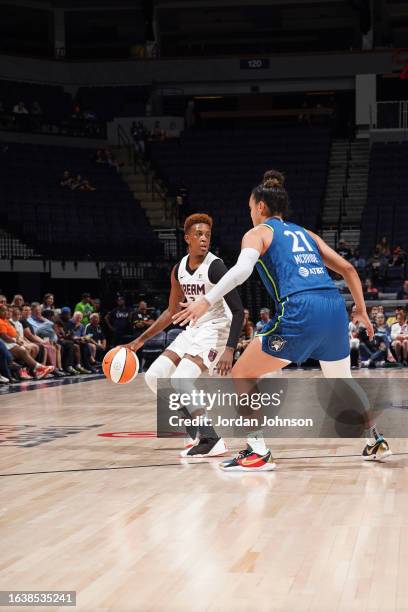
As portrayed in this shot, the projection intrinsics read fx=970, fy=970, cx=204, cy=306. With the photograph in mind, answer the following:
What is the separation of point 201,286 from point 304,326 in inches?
53.1

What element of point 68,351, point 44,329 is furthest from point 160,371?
point 68,351

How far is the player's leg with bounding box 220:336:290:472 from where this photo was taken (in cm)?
574

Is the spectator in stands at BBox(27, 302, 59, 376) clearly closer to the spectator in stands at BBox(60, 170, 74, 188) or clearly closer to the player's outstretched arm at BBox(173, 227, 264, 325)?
the player's outstretched arm at BBox(173, 227, 264, 325)

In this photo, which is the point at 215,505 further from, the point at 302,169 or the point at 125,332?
the point at 302,169

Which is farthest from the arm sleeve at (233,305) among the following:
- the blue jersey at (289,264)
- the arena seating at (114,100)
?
the arena seating at (114,100)

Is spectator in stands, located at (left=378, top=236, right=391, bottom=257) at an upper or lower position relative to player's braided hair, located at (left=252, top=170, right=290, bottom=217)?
lower

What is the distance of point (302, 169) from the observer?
28.4m

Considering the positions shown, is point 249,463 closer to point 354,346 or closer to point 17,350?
point 17,350

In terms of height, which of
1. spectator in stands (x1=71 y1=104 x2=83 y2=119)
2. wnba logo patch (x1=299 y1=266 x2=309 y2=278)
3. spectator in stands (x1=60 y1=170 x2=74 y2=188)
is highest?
spectator in stands (x1=71 y1=104 x2=83 y2=119)

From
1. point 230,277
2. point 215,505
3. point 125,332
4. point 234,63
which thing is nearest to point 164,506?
point 215,505

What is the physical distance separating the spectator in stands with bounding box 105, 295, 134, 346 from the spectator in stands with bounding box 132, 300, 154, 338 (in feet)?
0.32

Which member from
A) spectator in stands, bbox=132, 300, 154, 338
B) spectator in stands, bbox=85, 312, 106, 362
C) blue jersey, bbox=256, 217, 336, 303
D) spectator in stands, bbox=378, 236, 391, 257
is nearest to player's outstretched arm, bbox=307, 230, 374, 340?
blue jersey, bbox=256, 217, 336, 303

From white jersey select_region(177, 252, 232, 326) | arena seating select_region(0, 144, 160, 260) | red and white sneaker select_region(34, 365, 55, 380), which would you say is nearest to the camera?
white jersey select_region(177, 252, 232, 326)

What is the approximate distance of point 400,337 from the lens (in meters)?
17.9
